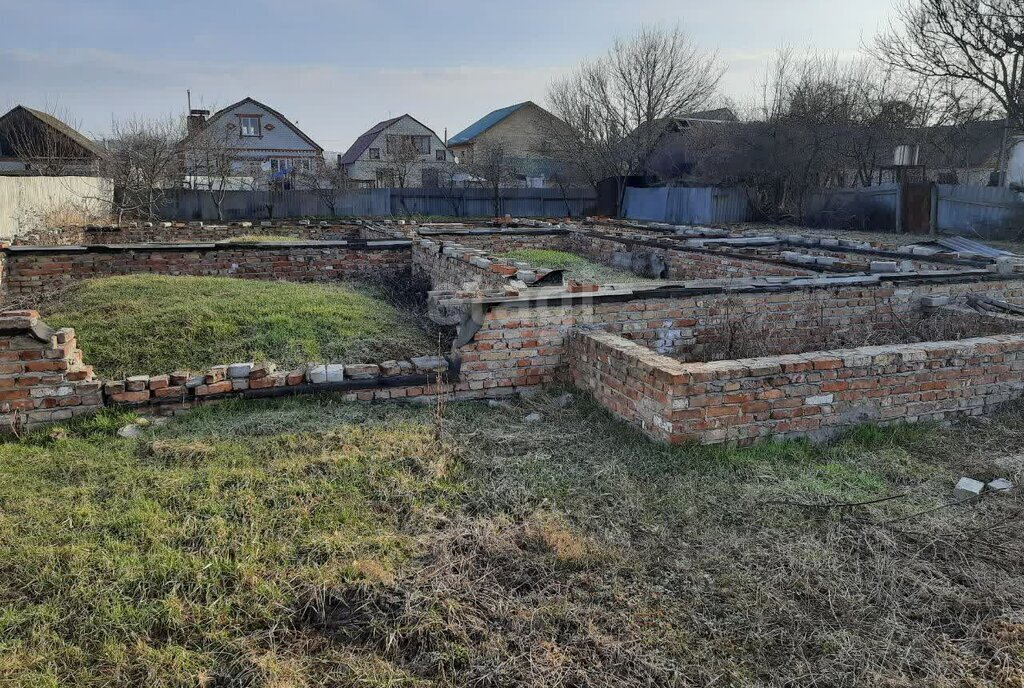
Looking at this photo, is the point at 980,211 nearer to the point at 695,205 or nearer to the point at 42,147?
the point at 695,205

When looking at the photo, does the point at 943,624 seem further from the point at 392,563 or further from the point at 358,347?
the point at 358,347

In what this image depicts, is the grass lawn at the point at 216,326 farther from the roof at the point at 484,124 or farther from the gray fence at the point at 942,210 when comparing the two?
the roof at the point at 484,124

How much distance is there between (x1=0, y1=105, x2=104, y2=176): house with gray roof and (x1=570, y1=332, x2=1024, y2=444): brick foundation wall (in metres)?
19.5

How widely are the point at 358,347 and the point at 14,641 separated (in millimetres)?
3550

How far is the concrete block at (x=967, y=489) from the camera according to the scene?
3281mm

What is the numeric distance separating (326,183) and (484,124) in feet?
59.9

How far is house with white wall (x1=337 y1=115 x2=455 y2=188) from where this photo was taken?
35062mm

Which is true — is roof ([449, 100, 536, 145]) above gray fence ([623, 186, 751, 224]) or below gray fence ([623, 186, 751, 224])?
above

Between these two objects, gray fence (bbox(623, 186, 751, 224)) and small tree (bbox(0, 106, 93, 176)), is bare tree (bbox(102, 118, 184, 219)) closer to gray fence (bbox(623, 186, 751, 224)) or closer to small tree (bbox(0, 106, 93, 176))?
small tree (bbox(0, 106, 93, 176))

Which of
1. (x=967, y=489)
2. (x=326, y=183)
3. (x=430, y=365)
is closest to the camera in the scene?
(x=967, y=489)

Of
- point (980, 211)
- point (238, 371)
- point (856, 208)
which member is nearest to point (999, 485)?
point (238, 371)

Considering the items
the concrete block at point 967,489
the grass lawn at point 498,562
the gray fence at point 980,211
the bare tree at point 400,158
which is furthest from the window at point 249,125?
the concrete block at point 967,489

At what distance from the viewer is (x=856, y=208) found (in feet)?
57.8

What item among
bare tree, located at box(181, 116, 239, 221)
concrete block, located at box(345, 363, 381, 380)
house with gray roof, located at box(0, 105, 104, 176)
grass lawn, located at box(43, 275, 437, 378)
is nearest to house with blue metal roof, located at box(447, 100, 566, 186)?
bare tree, located at box(181, 116, 239, 221)
